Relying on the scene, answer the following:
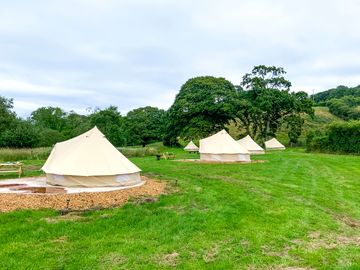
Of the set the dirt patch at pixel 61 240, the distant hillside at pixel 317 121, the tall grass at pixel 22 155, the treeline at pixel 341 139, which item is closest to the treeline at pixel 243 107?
the distant hillside at pixel 317 121

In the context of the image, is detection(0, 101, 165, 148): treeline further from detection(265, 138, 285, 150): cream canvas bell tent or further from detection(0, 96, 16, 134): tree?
detection(265, 138, 285, 150): cream canvas bell tent

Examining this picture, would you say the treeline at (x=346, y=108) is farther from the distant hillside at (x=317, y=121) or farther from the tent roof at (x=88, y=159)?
the tent roof at (x=88, y=159)

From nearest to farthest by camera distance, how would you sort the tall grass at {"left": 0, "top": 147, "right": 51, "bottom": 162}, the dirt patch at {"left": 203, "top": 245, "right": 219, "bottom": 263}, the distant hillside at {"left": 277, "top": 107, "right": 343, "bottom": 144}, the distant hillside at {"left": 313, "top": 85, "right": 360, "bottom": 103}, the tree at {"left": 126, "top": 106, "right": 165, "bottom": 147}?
the dirt patch at {"left": 203, "top": 245, "right": 219, "bottom": 263}
the tall grass at {"left": 0, "top": 147, "right": 51, "bottom": 162}
the tree at {"left": 126, "top": 106, "right": 165, "bottom": 147}
the distant hillside at {"left": 277, "top": 107, "right": 343, "bottom": 144}
the distant hillside at {"left": 313, "top": 85, "right": 360, "bottom": 103}

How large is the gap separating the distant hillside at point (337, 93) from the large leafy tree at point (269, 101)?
44858mm

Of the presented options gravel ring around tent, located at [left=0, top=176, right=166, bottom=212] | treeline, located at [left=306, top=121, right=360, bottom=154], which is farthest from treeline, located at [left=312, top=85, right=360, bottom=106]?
gravel ring around tent, located at [left=0, top=176, right=166, bottom=212]

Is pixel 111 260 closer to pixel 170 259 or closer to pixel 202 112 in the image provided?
pixel 170 259

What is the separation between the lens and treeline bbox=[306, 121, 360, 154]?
28.3 metres

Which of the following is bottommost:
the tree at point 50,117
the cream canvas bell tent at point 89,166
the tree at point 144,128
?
the cream canvas bell tent at point 89,166

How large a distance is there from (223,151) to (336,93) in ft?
262

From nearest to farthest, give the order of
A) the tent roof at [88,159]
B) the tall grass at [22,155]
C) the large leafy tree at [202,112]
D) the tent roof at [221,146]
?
the tent roof at [88,159], the tent roof at [221,146], the tall grass at [22,155], the large leafy tree at [202,112]

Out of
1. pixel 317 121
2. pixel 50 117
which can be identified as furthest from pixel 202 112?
pixel 50 117

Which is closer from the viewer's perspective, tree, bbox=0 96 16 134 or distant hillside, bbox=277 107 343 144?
tree, bbox=0 96 16 134

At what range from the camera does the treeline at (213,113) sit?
34556 mm

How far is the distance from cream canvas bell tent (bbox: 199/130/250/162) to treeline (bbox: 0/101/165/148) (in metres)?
15.8
